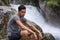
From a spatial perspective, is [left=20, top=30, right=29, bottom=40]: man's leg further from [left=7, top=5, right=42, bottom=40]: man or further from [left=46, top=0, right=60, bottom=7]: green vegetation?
[left=46, top=0, right=60, bottom=7]: green vegetation

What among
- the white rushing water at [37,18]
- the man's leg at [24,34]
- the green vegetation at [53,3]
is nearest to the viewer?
the man's leg at [24,34]

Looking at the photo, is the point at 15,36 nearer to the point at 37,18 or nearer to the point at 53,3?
the point at 37,18

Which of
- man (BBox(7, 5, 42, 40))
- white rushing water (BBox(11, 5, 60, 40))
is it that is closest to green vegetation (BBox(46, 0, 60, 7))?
white rushing water (BBox(11, 5, 60, 40))

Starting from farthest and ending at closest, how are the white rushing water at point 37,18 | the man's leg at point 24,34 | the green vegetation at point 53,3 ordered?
the green vegetation at point 53,3 < the white rushing water at point 37,18 < the man's leg at point 24,34

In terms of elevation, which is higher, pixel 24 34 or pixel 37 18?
pixel 24 34

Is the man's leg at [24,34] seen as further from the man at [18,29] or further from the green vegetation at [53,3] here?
the green vegetation at [53,3]

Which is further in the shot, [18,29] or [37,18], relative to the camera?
[37,18]

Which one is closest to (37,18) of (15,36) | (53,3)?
(53,3)

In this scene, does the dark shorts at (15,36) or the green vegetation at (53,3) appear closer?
the dark shorts at (15,36)

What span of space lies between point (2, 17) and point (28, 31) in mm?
5776

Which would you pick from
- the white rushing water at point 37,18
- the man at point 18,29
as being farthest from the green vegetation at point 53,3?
the man at point 18,29

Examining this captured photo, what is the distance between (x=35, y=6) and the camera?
1444cm

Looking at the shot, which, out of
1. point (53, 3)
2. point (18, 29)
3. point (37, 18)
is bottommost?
point (37, 18)

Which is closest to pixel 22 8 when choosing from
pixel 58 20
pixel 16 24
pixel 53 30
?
pixel 16 24
